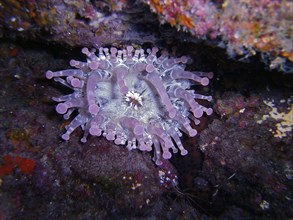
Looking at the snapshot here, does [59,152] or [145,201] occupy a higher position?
[59,152]

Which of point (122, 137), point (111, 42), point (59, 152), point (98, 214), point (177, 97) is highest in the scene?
point (111, 42)

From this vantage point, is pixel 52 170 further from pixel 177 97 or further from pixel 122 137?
pixel 177 97

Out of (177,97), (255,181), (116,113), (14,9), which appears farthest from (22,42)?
(255,181)

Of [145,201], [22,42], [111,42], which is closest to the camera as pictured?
[111,42]

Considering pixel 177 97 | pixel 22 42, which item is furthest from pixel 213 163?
pixel 22 42

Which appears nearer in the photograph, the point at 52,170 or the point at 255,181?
the point at 255,181

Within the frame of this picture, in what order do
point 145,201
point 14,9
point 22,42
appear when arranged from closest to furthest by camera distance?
point 14,9 → point 145,201 → point 22,42
